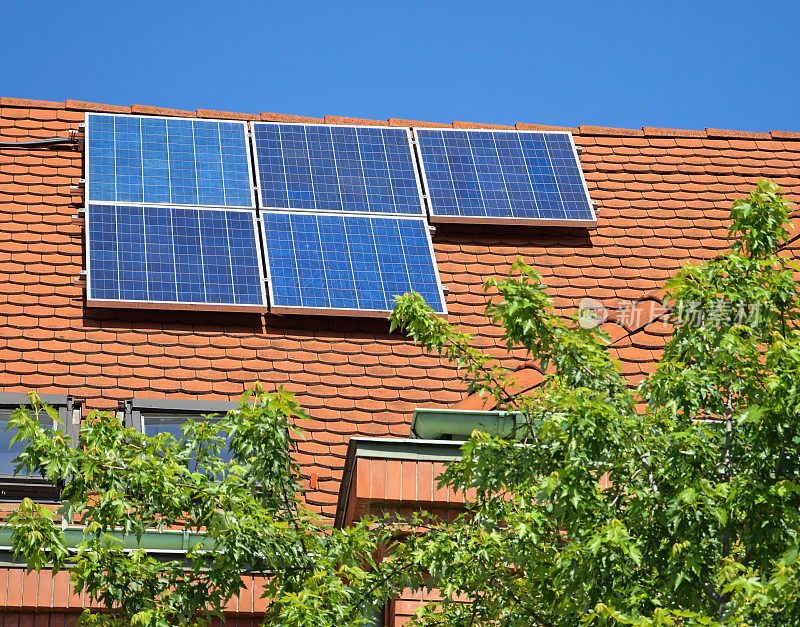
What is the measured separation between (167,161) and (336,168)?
1920 millimetres

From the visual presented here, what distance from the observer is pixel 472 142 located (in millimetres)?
15047

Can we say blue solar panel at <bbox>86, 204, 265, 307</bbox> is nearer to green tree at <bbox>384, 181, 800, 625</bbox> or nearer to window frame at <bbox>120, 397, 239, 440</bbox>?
window frame at <bbox>120, 397, 239, 440</bbox>

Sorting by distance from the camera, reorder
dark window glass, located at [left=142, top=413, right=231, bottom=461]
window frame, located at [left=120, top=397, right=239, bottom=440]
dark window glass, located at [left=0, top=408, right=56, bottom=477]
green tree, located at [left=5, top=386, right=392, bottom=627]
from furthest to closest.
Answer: window frame, located at [left=120, top=397, right=239, bottom=440]
dark window glass, located at [left=142, top=413, right=231, bottom=461]
dark window glass, located at [left=0, top=408, right=56, bottom=477]
green tree, located at [left=5, top=386, right=392, bottom=627]

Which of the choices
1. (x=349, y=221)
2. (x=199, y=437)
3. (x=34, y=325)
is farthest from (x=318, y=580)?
(x=349, y=221)

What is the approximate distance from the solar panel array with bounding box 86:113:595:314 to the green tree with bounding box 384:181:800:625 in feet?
17.0

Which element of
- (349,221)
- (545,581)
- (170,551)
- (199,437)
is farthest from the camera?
(349,221)

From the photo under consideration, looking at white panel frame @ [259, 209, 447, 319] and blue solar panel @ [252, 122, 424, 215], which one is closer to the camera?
white panel frame @ [259, 209, 447, 319]

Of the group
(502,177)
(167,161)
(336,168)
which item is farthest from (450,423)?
(167,161)

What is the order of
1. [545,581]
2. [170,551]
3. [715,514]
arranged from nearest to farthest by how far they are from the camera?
[715,514], [545,581], [170,551]

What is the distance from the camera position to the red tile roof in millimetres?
11570

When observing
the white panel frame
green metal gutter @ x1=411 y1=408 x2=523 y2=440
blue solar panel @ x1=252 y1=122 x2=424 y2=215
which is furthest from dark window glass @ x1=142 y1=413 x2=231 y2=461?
blue solar panel @ x1=252 y1=122 x2=424 y2=215

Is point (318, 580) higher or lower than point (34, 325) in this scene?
lower

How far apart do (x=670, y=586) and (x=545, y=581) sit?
2.68 feet

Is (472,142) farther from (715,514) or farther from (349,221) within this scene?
(715,514)
